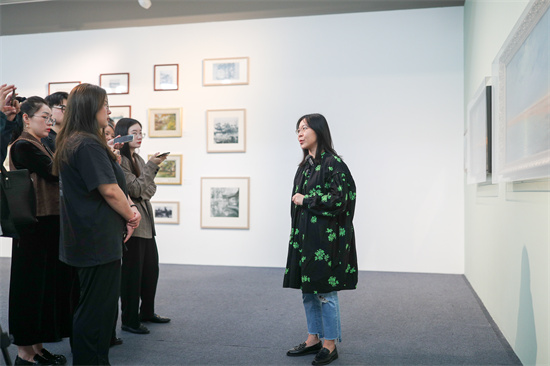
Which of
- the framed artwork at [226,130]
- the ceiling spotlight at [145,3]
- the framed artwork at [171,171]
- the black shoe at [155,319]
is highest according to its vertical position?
the ceiling spotlight at [145,3]

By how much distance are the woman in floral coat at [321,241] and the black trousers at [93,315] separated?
1.06 metres

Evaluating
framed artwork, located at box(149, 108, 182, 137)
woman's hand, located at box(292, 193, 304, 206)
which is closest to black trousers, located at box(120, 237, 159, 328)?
woman's hand, located at box(292, 193, 304, 206)

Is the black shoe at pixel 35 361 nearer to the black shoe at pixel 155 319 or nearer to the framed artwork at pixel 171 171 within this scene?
the black shoe at pixel 155 319

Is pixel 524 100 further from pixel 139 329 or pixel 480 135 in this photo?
pixel 139 329

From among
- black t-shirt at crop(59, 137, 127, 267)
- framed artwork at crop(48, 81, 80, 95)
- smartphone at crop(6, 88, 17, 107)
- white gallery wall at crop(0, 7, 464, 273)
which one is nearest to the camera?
black t-shirt at crop(59, 137, 127, 267)

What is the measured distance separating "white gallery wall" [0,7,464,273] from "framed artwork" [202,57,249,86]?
91 mm

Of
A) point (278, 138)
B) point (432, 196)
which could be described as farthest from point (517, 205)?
point (278, 138)

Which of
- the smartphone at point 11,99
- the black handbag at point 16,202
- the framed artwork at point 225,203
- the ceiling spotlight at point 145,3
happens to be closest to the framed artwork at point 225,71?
the ceiling spotlight at point 145,3

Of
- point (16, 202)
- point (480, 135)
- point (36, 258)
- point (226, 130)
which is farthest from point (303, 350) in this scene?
point (226, 130)

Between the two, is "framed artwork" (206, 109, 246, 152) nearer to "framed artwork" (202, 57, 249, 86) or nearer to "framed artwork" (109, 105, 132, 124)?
"framed artwork" (202, 57, 249, 86)

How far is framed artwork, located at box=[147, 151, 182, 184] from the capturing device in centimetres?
643

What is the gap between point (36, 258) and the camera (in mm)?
2588

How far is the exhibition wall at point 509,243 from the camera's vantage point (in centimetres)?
235

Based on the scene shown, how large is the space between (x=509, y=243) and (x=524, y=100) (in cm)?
101
